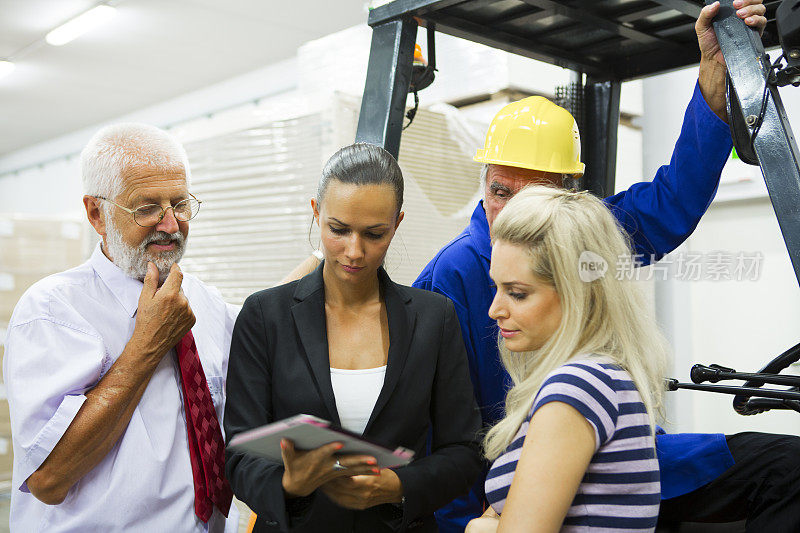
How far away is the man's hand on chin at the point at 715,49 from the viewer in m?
1.81

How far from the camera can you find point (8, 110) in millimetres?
13797

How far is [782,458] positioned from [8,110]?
14709 millimetres

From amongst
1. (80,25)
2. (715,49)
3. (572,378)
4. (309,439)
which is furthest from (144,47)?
(572,378)

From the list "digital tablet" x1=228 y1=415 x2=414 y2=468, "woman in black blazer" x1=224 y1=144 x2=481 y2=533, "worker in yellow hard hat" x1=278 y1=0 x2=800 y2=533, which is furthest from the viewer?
"worker in yellow hard hat" x1=278 y1=0 x2=800 y2=533

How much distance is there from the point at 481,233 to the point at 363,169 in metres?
0.63

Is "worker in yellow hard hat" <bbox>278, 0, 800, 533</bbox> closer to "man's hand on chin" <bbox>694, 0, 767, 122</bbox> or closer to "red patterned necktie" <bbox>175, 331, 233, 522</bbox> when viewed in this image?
"man's hand on chin" <bbox>694, 0, 767, 122</bbox>

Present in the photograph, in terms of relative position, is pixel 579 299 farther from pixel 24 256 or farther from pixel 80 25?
pixel 80 25

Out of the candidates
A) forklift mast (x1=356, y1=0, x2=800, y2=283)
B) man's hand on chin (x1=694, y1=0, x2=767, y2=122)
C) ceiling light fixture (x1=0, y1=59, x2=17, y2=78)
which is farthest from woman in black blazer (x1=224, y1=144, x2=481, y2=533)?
ceiling light fixture (x1=0, y1=59, x2=17, y2=78)

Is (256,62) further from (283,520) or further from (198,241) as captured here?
(283,520)

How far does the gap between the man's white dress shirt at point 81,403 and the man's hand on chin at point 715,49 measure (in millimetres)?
1617

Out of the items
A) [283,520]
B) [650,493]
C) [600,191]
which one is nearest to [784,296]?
[600,191]

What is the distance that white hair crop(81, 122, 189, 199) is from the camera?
6.44 feet

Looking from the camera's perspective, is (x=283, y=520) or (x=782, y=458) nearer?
(x=283, y=520)

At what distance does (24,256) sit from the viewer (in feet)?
18.9
